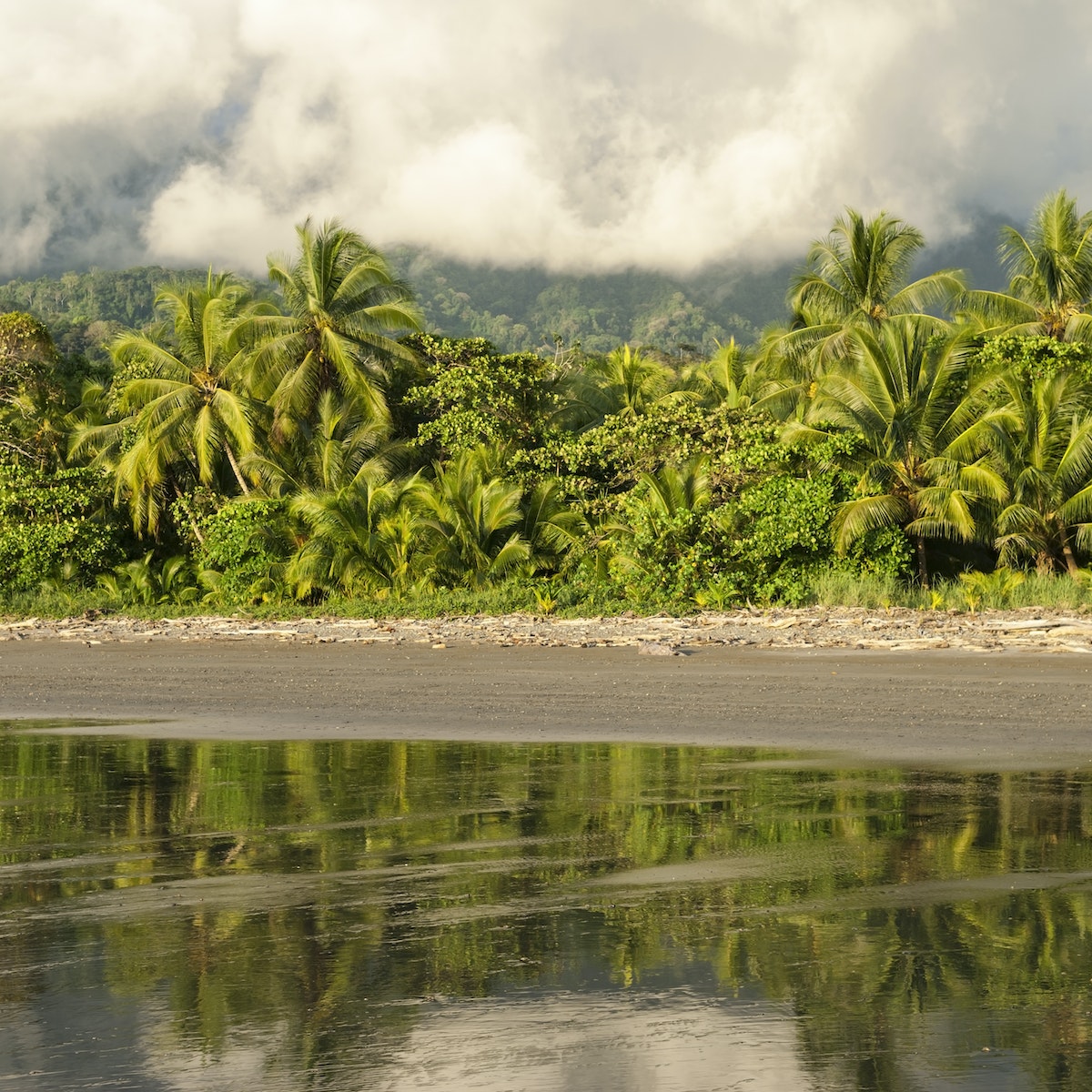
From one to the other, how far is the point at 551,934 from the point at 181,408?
1025 inches

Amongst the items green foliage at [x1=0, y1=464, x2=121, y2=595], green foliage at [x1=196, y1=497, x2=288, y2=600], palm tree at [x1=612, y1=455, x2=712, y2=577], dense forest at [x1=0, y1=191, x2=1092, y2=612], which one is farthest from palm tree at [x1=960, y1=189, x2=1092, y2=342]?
green foliage at [x1=0, y1=464, x2=121, y2=595]

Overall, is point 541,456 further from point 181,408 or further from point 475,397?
point 181,408

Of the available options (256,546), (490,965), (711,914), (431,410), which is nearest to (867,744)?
(711,914)

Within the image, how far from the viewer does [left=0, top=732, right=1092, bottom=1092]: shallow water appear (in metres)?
3.64

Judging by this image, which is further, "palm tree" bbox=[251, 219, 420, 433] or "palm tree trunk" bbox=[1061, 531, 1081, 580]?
"palm tree" bbox=[251, 219, 420, 433]

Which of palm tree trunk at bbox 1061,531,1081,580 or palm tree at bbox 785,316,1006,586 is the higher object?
palm tree at bbox 785,316,1006,586

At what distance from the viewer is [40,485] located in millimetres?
30297

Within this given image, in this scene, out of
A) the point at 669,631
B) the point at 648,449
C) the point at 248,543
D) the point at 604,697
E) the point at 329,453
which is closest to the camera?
the point at 604,697

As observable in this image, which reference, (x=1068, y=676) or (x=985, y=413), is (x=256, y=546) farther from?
(x=1068, y=676)

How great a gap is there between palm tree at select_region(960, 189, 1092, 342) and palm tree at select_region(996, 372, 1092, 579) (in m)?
4.34

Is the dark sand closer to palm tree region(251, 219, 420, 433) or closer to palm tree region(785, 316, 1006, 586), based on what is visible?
palm tree region(785, 316, 1006, 586)

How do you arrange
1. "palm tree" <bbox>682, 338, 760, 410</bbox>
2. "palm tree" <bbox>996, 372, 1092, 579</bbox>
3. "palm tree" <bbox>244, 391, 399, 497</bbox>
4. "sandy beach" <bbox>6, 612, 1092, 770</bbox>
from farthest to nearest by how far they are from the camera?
"palm tree" <bbox>682, 338, 760, 410</bbox>
"palm tree" <bbox>244, 391, 399, 497</bbox>
"palm tree" <bbox>996, 372, 1092, 579</bbox>
"sandy beach" <bbox>6, 612, 1092, 770</bbox>

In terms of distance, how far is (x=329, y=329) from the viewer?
29.6 m

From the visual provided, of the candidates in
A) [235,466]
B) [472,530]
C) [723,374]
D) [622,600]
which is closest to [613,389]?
[723,374]
